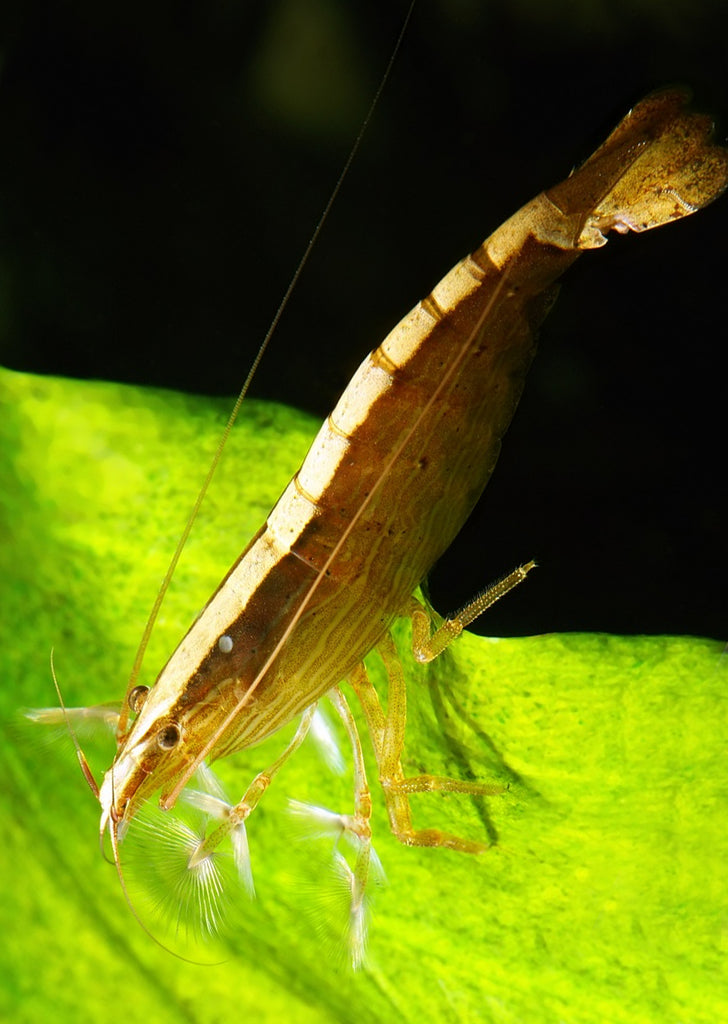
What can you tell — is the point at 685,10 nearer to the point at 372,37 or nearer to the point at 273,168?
the point at 372,37

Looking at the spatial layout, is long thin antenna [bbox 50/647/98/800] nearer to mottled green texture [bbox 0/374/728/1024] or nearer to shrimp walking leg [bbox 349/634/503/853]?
mottled green texture [bbox 0/374/728/1024]

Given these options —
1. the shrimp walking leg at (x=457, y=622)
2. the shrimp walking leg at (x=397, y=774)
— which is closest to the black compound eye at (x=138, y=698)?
the shrimp walking leg at (x=397, y=774)

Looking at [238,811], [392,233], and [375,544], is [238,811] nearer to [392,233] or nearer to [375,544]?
[375,544]

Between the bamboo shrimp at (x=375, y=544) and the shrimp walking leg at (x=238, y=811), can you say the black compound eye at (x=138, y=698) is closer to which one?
the bamboo shrimp at (x=375, y=544)

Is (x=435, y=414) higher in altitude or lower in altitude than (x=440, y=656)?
higher

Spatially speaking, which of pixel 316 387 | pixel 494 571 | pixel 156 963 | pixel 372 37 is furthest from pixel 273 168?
pixel 156 963

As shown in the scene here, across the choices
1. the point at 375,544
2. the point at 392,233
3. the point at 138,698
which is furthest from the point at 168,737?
the point at 392,233
